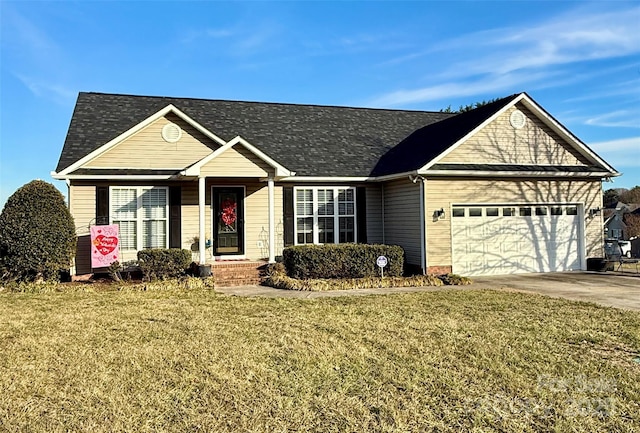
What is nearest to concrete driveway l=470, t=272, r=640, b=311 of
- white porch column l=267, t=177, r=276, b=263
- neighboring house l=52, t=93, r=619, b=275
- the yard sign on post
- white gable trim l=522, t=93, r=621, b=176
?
neighboring house l=52, t=93, r=619, b=275

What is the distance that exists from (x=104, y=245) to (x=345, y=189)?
24.4 ft

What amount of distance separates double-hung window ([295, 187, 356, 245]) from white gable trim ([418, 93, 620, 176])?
3.44 meters

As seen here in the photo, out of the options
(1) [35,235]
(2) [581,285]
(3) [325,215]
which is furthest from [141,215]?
(2) [581,285]

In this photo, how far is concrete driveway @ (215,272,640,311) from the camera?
1052cm

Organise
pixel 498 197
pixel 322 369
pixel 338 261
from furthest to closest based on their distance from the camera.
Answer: pixel 498 197 < pixel 338 261 < pixel 322 369

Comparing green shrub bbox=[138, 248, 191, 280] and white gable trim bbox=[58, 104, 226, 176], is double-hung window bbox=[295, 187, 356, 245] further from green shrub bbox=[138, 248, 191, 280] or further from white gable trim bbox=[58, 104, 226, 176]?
green shrub bbox=[138, 248, 191, 280]

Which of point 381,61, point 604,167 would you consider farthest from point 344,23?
point 604,167

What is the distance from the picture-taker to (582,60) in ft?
58.9

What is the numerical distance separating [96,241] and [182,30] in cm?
670

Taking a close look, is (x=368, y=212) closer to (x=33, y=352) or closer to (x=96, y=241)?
(x=96, y=241)

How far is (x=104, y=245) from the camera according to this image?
513 inches

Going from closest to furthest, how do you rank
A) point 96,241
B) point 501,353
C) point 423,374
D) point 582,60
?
point 423,374 → point 501,353 → point 96,241 → point 582,60

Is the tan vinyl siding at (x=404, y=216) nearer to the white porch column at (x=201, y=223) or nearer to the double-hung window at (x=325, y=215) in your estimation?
the double-hung window at (x=325, y=215)

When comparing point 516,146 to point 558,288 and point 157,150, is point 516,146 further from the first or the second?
point 157,150
